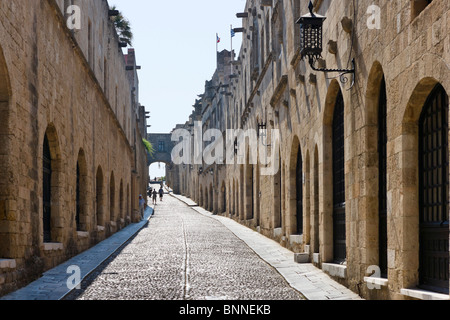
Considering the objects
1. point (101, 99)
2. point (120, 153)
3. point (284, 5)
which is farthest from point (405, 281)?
point (120, 153)

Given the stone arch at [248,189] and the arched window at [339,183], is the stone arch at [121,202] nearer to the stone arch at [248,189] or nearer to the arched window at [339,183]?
the stone arch at [248,189]

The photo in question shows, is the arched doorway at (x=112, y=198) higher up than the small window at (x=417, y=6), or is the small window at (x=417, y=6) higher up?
the small window at (x=417, y=6)

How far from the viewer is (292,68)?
15969mm

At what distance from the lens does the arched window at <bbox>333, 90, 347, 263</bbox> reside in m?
11.1

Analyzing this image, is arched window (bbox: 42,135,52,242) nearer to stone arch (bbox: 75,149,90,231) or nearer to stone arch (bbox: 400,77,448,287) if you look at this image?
stone arch (bbox: 75,149,90,231)

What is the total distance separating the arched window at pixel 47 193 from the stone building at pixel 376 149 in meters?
5.19

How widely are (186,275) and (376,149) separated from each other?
3.95m

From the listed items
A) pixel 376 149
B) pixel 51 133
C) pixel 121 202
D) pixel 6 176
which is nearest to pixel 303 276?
pixel 376 149

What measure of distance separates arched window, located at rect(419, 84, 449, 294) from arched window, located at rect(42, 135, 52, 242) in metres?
7.64

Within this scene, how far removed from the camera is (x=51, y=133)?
40.2 feet

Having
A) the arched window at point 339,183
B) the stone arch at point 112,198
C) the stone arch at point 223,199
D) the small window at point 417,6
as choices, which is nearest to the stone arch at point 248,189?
the stone arch at point 112,198

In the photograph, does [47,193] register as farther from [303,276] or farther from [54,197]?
[303,276]

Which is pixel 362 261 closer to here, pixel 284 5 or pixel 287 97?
pixel 287 97

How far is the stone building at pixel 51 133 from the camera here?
882 centimetres
